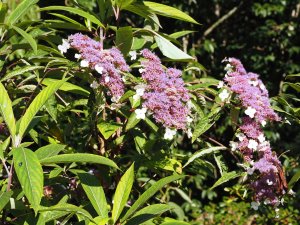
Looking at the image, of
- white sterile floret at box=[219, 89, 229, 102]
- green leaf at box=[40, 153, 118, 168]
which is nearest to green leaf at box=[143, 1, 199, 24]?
white sterile floret at box=[219, 89, 229, 102]

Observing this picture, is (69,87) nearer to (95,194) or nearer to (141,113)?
(141,113)

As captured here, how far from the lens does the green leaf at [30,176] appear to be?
1095mm

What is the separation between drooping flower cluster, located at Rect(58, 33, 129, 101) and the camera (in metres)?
1.42

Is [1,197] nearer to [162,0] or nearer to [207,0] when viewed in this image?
[162,0]

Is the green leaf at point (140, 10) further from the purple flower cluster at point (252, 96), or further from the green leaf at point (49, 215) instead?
the green leaf at point (49, 215)

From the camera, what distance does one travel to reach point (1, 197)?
121cm

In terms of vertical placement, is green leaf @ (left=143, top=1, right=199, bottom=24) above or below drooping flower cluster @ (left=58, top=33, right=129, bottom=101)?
above

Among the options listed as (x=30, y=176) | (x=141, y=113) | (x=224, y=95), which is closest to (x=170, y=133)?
(x=141, y=113)

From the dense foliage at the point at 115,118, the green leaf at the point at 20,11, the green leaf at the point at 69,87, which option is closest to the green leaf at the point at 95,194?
the dense foliage at the point at 115,118

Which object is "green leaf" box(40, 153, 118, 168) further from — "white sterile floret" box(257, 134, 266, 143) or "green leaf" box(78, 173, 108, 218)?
"white sterile floret" box(257, 134, 266, 143)

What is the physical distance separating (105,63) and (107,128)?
186 millimetres

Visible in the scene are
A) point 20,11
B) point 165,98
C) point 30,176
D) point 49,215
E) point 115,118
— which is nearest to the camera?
point 30,176

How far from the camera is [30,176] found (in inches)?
43.8

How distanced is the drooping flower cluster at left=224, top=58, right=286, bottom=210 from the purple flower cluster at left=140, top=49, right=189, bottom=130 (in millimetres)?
169
